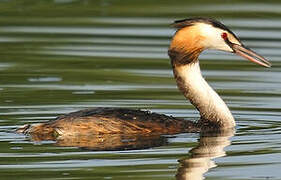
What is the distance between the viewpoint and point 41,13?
866 inches

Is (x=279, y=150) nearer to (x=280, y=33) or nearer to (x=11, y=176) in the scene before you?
(x=11, y=176)

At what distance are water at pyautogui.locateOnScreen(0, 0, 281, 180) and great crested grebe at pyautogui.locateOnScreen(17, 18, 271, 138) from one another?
8.4 inches

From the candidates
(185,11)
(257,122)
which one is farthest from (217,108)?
(185,11)

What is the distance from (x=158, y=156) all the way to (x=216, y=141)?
1.11m

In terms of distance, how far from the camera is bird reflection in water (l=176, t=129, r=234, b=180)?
11383 mm

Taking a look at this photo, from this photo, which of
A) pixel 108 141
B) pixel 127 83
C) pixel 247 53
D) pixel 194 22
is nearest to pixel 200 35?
pixel 194 22

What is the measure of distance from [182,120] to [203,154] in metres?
1.21

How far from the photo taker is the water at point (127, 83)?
11578mm

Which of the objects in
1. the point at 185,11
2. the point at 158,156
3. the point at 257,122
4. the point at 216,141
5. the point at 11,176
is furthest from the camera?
the point at 185,11

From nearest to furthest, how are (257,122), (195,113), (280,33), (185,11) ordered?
(257,122) < (195,113) < (280,33) < (185,11)

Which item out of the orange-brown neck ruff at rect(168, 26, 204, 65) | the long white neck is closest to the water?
the long white neck

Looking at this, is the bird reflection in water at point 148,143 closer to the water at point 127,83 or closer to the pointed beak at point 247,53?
the water at point 127,83

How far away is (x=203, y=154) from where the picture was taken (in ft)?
40.1

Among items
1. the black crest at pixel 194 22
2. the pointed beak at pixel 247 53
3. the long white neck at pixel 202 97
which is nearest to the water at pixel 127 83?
the long white neck at pixel 202 97
